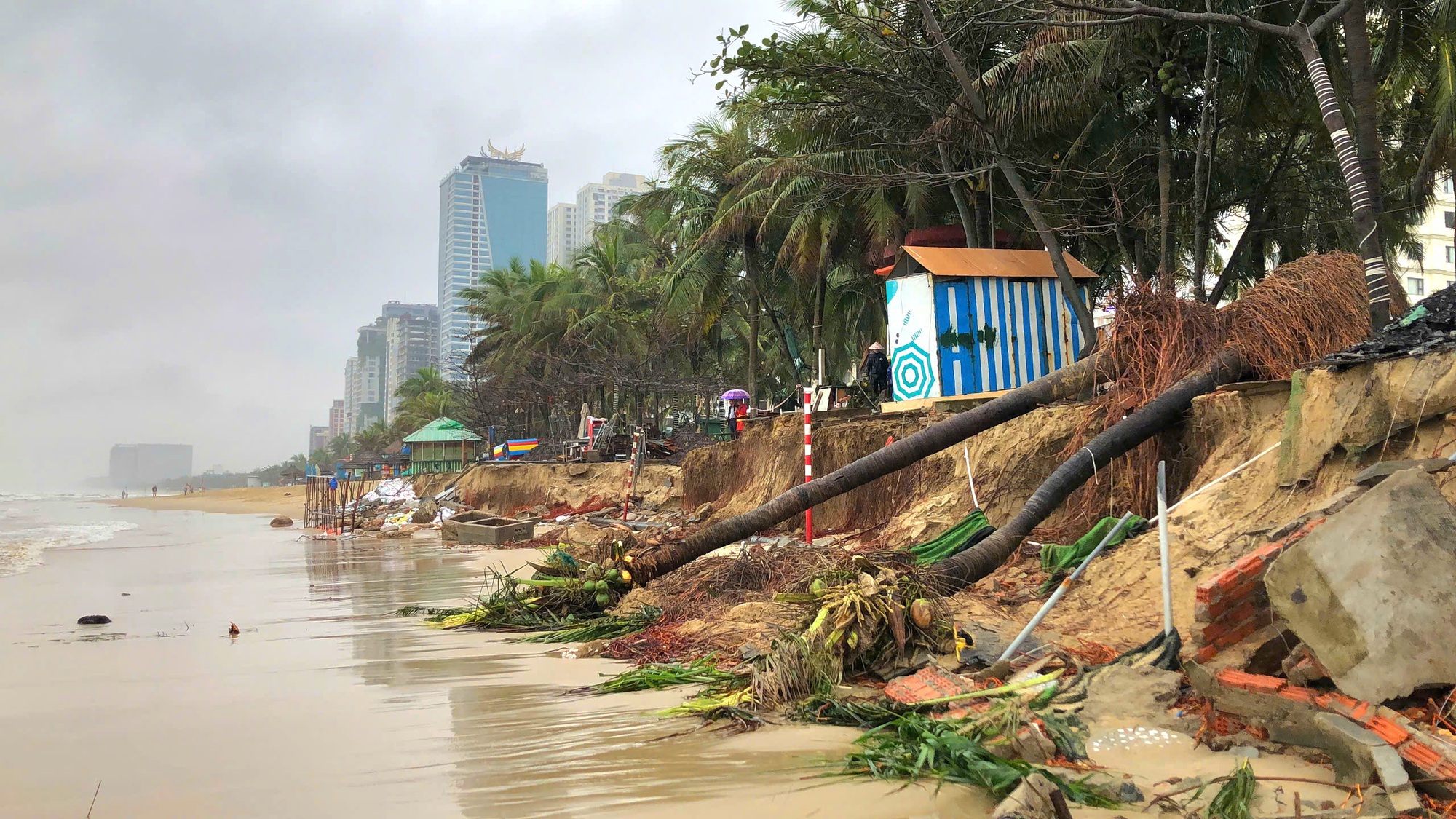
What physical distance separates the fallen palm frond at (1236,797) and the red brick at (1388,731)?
0.51 meters

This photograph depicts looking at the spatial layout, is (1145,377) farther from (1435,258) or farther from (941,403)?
(1435,258)

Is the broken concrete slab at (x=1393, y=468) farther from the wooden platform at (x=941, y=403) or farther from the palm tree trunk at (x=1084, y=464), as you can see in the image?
the wooden platform at (x=941, y=403)

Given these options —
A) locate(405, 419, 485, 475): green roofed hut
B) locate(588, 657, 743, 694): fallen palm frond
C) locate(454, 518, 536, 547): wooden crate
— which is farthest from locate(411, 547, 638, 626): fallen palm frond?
locate(405, 419, 485, 475): green roofed hut

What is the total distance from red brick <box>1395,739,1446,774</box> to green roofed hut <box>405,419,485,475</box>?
42.6m

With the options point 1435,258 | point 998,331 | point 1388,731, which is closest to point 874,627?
point 1388,731

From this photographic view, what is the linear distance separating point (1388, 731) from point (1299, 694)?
37 centimetres

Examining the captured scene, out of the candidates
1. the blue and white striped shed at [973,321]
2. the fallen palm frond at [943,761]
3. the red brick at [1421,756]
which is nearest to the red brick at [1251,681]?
the red brick at [1421,756]

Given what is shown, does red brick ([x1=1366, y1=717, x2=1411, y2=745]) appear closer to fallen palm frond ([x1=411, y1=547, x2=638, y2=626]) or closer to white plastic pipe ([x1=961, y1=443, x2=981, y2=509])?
white plastic pipe ([x1=961, y1=443, x2=981, y2=509])

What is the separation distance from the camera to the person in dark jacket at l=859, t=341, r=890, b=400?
16.3 m

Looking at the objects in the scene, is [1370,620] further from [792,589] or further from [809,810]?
[792,589]

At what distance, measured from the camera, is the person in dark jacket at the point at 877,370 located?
16328 mm

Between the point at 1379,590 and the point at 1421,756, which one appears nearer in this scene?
the point at 1421,756

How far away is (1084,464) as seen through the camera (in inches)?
283

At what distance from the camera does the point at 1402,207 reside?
18672 mm
